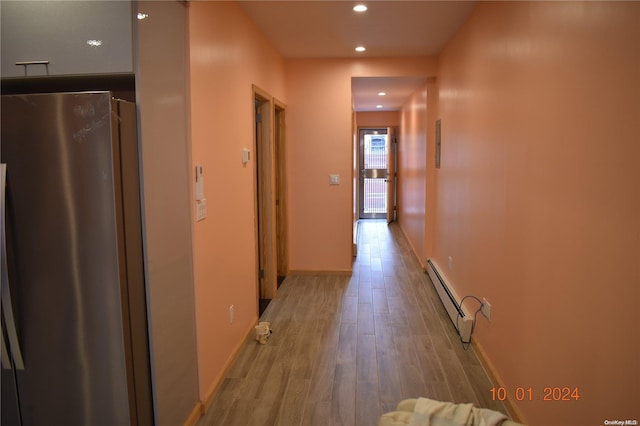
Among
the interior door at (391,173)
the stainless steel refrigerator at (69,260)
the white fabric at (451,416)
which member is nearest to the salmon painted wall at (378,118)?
the interior door at (391,173)

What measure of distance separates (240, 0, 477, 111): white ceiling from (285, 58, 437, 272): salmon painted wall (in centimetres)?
17

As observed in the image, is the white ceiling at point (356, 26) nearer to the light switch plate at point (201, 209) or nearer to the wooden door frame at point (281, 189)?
the wooden door frame at point (281, 189)

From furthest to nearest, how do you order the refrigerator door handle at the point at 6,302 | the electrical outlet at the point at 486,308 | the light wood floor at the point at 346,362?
the electrical outlet at the point at 486,308 → the light wood floor at the point at 346,362 → the refrigerator door handle at the point at 6,302

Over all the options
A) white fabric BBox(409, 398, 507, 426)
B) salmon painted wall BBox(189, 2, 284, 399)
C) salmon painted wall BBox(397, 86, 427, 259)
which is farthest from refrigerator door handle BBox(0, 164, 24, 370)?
salmon painted wall BBox(397, 86, 427, 259)

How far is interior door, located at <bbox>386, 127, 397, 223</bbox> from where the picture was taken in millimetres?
9758

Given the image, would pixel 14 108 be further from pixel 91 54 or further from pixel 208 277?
pixel 208 277

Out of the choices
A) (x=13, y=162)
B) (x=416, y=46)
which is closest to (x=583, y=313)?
(x=13, y=162)

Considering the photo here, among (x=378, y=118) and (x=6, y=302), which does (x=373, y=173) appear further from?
(x=6, y=302)

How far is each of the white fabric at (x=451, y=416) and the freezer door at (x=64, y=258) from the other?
4.01 feet

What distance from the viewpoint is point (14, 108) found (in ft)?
5.59

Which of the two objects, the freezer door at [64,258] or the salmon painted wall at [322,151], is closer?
the freezer door at [64,258]

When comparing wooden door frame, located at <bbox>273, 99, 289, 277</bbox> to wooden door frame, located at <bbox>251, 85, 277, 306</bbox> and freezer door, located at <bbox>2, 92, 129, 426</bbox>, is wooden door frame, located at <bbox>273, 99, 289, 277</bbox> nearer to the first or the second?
wooden door frame, located at <bbox>251, 85, 277, 306</bbox>

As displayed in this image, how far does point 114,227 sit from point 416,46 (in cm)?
379

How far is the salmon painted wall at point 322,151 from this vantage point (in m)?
5.08
